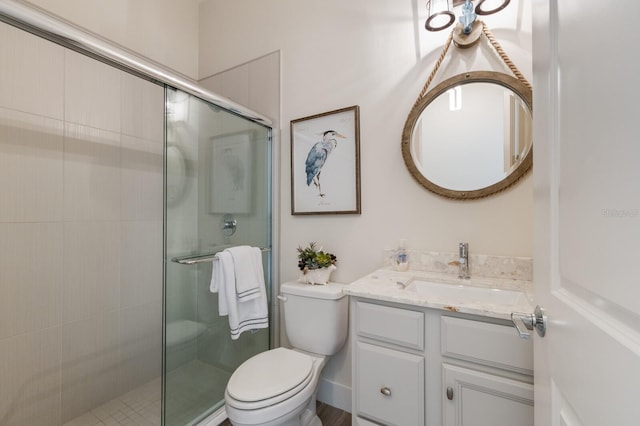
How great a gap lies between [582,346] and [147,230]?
219 centimetres

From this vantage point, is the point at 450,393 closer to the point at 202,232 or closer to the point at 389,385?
the point at 389,385

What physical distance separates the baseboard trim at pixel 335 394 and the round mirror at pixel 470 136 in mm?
1312

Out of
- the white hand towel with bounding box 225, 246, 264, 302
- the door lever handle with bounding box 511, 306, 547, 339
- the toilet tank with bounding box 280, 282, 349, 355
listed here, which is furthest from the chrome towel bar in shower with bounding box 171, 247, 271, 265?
the door lever handle with bounding box 511, 306, 547, 339

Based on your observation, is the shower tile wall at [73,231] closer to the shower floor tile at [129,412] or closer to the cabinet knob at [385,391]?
Answer: the shower floor tile at [129,412]

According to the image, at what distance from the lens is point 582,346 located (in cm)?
41

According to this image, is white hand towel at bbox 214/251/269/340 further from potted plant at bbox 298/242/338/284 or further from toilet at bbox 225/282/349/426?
potted plant at bbox 298/242/338/284

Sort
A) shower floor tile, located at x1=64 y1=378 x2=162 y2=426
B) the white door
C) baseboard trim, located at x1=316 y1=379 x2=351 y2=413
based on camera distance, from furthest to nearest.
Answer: baseboard trim, located at x1=316 y1=379 x2=351 y2=413 → shower floor tile, located at x1=64 y1=378 x2=162 y2=426 → the white door

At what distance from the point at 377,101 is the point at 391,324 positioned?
122 centimetres

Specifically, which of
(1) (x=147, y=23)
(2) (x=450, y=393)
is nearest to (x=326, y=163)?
(2) (x=450, y=393)

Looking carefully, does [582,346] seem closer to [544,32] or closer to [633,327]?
[633,327]

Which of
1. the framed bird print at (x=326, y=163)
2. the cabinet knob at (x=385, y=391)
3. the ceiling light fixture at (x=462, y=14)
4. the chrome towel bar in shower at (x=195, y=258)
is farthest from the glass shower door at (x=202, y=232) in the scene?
the ceiling light fixture at (x=462, y=14)

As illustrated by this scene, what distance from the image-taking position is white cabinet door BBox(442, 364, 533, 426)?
0.91m

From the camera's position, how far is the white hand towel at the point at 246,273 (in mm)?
1588

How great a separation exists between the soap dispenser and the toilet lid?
67 cm
